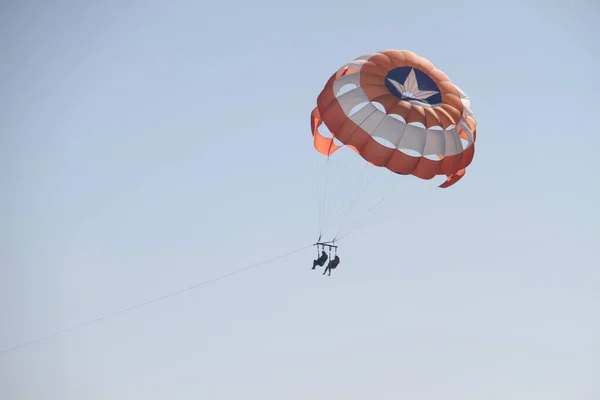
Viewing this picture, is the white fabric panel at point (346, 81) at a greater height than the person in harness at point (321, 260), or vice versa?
the white fabric panel at point (346, 81)

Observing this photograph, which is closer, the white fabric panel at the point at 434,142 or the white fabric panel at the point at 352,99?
the white fabric panel at the point at 434,142

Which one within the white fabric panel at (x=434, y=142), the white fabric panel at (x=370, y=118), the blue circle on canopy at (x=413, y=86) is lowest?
the white fabric panel at (x=434, y=142)

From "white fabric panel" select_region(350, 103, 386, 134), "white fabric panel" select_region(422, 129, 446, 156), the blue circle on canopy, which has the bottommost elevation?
"white fabric panel" select_region(422, 129, 446, 156)

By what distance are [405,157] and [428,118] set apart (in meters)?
1.61

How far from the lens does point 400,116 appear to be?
42.4 m

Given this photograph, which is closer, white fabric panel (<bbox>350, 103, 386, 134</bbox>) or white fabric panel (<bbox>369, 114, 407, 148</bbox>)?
white fabric panel (<bbox>369, 114, 407, 148</bbox>)

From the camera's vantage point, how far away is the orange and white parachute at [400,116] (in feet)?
139

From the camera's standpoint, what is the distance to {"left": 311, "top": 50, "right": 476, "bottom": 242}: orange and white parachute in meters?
42.5

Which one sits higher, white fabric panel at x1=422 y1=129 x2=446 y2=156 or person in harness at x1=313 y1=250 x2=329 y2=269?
white fabric panel at x1=422 y1=129 x2=446 y2=156

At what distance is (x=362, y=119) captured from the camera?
42656mm

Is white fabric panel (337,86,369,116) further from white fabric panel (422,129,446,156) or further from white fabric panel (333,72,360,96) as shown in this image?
white fabric panel (422,129,446,156)

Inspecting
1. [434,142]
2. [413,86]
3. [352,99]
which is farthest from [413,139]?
[352,99]

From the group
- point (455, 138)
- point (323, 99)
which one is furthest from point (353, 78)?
point (455, 138)

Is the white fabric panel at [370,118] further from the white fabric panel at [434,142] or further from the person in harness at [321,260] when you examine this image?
the person in harness at [321,260]
